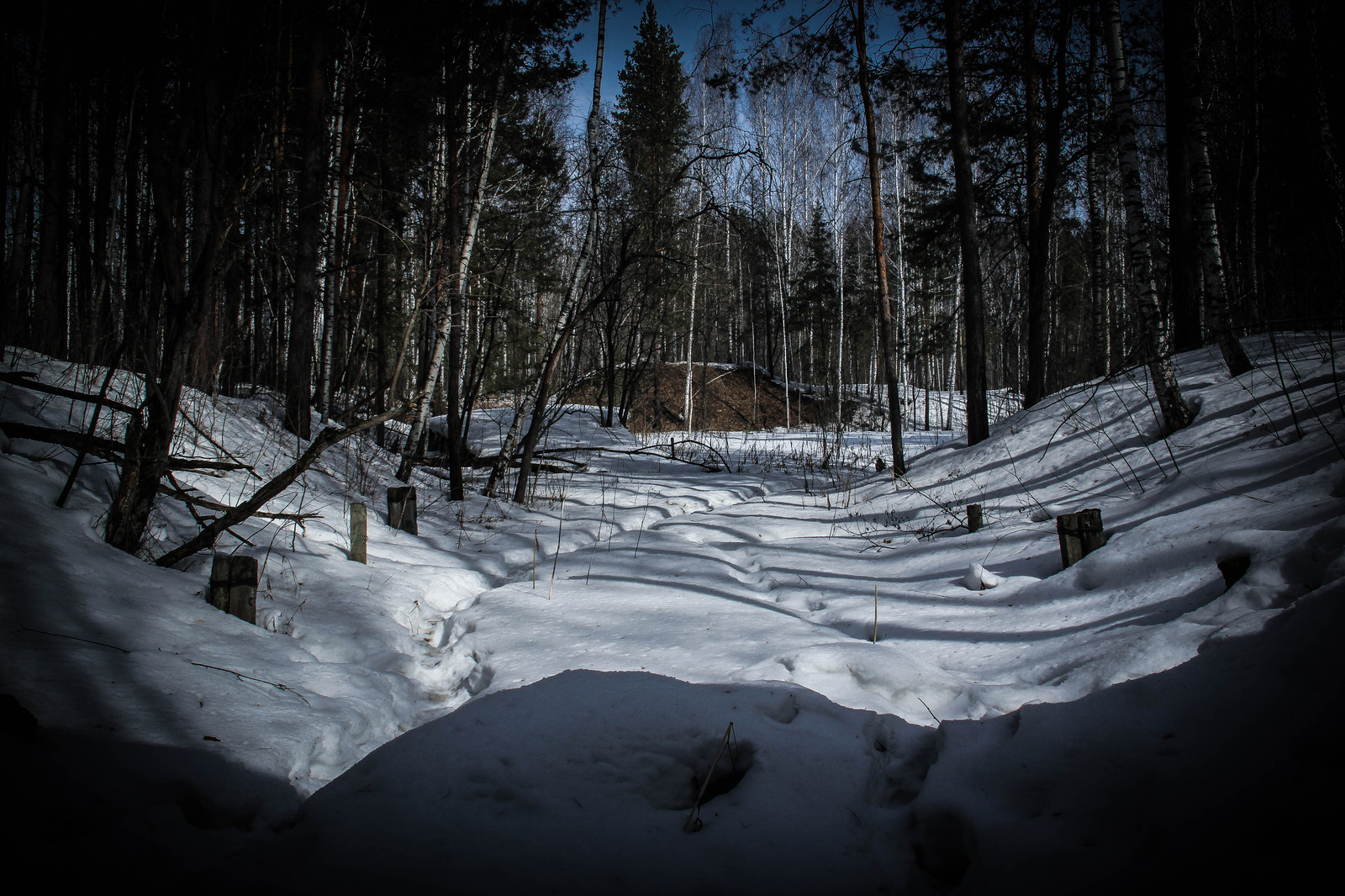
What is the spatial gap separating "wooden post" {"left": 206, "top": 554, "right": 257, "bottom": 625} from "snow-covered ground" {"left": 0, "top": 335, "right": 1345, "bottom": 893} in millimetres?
101

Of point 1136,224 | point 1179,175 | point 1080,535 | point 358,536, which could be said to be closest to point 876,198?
point 1136,224

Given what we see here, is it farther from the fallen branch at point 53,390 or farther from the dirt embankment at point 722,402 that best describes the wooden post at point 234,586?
the dirt embankment at point 722,402

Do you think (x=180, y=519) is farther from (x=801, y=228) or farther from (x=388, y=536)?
(x=801, y=228)

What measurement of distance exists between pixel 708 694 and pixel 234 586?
7.23 feet

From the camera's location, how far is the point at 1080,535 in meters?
3.03

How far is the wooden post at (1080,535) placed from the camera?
9.87 feet

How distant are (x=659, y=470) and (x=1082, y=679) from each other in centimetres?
813

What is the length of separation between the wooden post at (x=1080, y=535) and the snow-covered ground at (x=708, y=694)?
129mm

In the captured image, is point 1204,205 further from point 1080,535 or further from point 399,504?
point 399,504

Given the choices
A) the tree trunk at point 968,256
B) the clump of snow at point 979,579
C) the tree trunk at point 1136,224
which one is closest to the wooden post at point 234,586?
the clump of snow at point 979,579

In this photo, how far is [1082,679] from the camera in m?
1.95

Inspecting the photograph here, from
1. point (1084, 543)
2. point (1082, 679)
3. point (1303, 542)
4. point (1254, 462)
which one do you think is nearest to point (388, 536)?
point (1082, 679)

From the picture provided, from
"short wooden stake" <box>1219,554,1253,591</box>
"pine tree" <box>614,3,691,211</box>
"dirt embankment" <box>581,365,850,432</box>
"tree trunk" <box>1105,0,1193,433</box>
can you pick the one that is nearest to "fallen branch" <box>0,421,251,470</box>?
"short wooden stake" <box>1219,554,1253,591</box>

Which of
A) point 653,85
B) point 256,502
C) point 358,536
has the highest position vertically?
point 653,85
